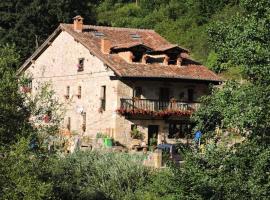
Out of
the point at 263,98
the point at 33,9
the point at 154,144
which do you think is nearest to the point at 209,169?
the point at 263,98

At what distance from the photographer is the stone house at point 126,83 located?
124 feet

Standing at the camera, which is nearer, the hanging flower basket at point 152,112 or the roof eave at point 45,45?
the hanging flower basket at point 152,112

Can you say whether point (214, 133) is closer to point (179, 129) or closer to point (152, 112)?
point (152, 112)

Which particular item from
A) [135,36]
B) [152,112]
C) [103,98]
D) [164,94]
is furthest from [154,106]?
[135,36]

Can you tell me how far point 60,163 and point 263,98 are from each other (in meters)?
9.26

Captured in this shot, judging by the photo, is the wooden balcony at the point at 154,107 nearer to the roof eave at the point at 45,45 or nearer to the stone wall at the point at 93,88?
the stone wall at the point at 93,88

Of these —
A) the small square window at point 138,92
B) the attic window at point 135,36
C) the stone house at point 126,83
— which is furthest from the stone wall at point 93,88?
the attic window at point 135,36

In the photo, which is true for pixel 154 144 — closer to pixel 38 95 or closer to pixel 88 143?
pixel 88 143

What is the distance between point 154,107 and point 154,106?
0.07m

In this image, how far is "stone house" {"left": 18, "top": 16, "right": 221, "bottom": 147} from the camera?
124ft

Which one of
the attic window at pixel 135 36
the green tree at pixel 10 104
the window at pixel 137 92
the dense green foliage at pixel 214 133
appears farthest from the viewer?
the attic window at pixel 135 36

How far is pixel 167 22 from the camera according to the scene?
65188mm

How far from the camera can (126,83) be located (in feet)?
124

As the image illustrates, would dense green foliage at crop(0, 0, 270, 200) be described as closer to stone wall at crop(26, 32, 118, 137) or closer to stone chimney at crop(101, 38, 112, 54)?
stone wall at crop(26, 32, 118, 137)
